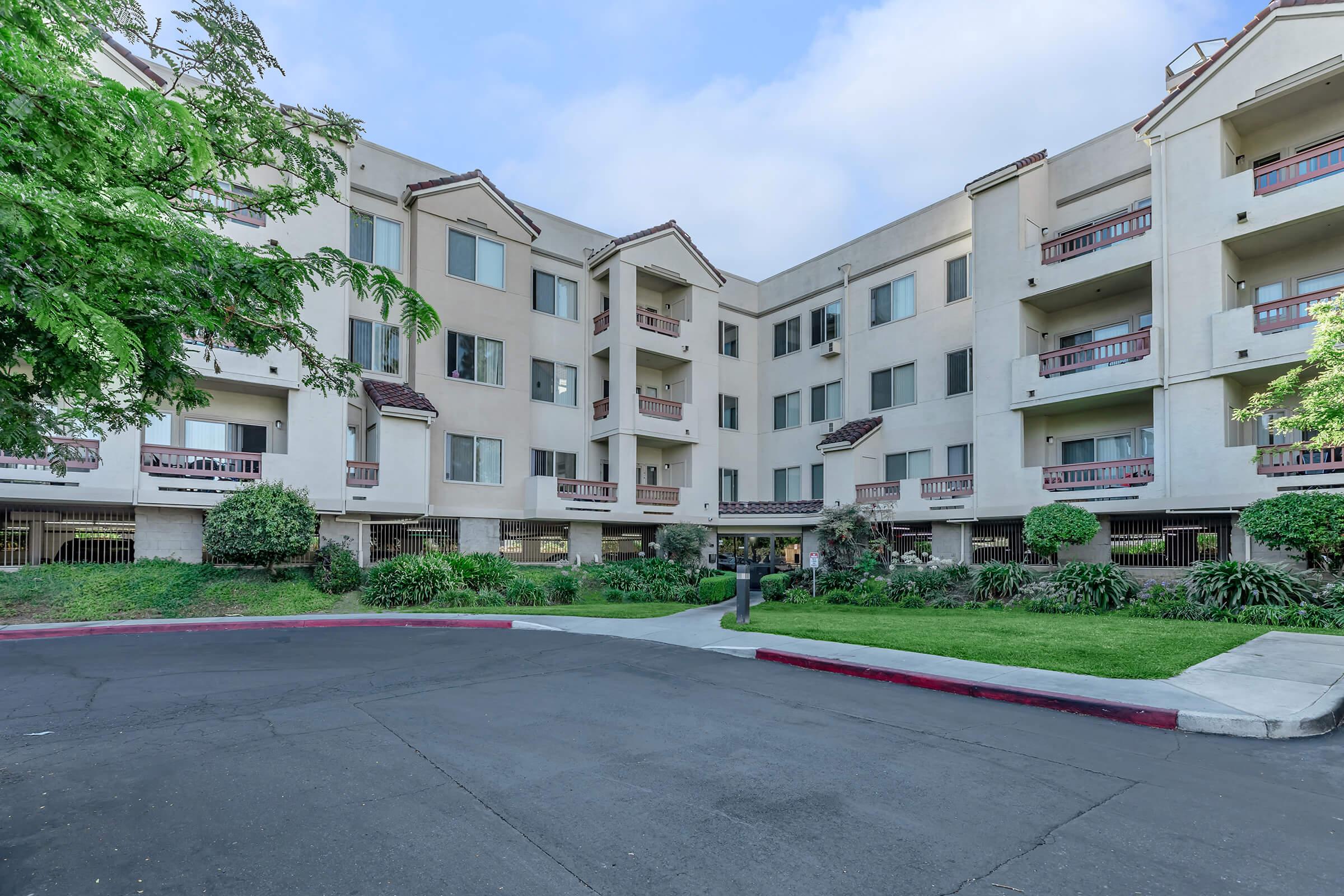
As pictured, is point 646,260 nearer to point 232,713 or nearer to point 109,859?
point 232,713

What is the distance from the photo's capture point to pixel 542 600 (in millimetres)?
20391

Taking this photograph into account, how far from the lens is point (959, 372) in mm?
26297

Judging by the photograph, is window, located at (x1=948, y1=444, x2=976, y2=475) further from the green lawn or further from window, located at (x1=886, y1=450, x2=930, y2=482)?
the green lawn

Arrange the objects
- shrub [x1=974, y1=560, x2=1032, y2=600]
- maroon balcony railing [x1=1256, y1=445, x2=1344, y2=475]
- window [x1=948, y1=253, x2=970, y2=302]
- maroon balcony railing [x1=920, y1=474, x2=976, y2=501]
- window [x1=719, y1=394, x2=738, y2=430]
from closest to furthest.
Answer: maroon balcony railing [x1=1256, y1=445, x2=1344, y2=475] < shrub [x1=974, y1=560, x2=1032, y2=600] < maroon balcony railing [x1=920, y1=474, x2=976, y2=501] < window [x1=948, y1=253, x2=970, y2=302] < window [x1=719, y1=394, x2=738, y2=430]

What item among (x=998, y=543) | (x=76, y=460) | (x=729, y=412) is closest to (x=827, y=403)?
(x=729, y=412)

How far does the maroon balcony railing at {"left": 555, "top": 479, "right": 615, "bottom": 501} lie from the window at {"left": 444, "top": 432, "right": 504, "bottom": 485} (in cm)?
218

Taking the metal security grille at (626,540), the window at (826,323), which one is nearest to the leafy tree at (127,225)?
the metal security grille at (626,540)

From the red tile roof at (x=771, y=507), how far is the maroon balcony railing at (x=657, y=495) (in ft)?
8.17

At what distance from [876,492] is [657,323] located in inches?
421

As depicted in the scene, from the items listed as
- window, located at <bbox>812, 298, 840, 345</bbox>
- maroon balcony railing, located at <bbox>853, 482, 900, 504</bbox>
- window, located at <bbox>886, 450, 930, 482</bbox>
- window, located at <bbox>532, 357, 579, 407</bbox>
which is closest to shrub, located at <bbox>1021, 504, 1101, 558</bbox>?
maroon balcony railing, located at <bbox>853, 482, 900, 504</bbox>

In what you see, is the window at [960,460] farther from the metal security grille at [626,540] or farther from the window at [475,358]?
the window at [475,358]

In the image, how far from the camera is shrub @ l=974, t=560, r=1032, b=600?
1962 centimetres

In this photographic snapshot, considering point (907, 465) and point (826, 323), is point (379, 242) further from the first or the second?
point (907, 465)

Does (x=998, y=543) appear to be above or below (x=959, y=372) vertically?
below
